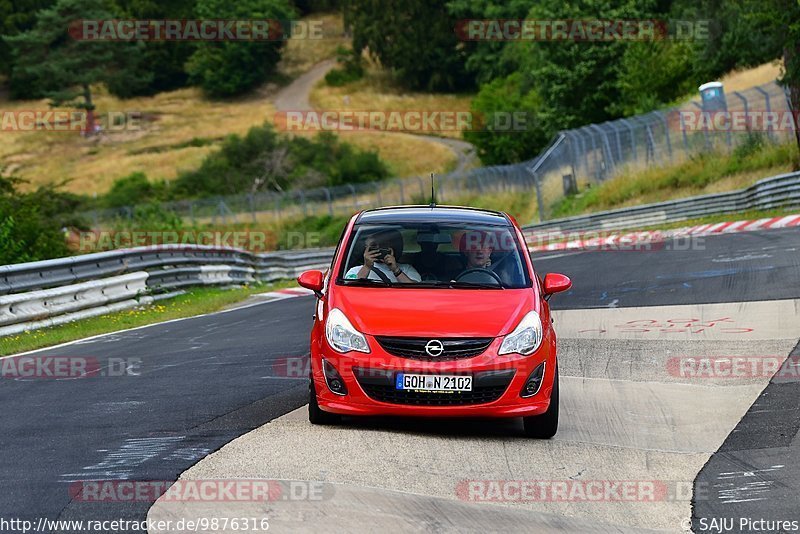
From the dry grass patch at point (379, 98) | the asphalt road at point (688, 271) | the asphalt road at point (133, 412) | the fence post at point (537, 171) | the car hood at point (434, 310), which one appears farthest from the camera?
the dry grass patch at point (379, 98)

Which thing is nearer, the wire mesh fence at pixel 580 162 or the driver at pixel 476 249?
the driver at pixel 476 249

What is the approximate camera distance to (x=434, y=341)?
8.16 metres

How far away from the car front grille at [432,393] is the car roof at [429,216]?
181 cm

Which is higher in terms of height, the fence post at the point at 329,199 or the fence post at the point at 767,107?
the fence post at the point at 767,107

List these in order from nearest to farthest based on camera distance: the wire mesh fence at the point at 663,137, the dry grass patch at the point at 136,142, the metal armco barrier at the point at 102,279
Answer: the metal armco barrier at the point at 102,279 → the wire mesh fence at the point at 663,137 → the dry grass patch at the point at 136,142

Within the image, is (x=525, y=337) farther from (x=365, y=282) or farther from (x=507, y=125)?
(x=507, y=125)

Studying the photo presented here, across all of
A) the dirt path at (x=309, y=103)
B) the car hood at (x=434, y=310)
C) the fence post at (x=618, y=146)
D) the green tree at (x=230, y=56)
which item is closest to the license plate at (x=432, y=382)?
the car hood at (x=434, y=310)

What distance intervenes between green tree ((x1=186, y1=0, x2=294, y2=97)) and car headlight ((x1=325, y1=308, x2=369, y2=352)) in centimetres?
11505

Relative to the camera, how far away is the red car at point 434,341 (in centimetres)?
817

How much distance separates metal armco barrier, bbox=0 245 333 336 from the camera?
16.5 m

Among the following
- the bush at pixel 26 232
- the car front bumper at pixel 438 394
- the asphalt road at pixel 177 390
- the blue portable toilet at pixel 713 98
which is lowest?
the blue portable toilet at pixel 713 98

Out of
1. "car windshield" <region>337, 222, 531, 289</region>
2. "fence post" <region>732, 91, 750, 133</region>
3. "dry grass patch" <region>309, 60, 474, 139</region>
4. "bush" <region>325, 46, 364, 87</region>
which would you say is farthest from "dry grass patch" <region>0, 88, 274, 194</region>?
"car windshield" <region>337, 222, 531, 289</region>

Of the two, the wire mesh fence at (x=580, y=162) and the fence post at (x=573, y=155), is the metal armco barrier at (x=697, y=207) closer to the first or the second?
the wire mesh fence at (x=580, y=162)

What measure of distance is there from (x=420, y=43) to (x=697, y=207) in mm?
83507
